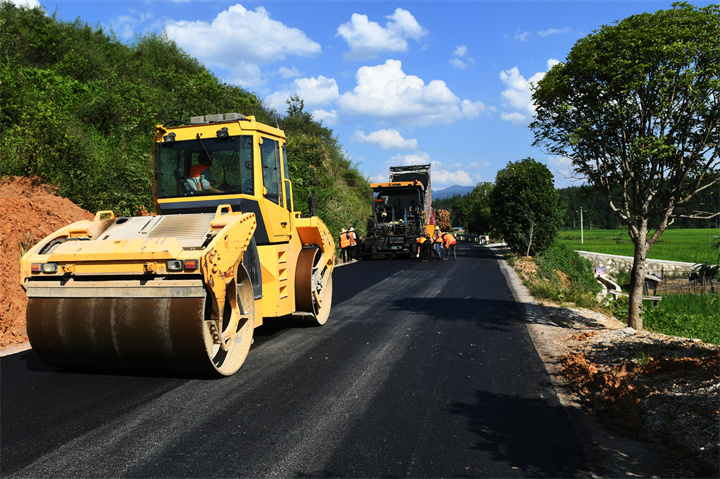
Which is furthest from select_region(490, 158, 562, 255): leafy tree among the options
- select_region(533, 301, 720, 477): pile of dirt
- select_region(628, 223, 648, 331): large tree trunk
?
select_region(533, 301, 720, 477): pile of dirt

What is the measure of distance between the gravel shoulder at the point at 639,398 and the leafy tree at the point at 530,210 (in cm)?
1691

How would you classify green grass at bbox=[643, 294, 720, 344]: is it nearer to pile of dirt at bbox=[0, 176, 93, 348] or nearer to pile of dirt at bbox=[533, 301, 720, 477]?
pile of dirt at bbox=[533, 301, 720, 477]

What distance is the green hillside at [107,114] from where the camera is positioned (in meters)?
12.8

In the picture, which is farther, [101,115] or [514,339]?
[101,115]

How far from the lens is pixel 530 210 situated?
2422 cm

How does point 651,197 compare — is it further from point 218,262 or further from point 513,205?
point 513,205

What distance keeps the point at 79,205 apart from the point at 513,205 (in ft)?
61.9

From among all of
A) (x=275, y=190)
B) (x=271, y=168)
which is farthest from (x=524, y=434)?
(x=271, y=168)

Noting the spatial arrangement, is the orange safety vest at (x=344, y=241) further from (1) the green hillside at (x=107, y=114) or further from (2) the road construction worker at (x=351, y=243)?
(1) the green hillside at (x=107, y=114)

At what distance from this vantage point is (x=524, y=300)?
1158 cm

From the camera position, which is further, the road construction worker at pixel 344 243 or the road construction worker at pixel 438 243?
the road construction worker at pixel 438 243

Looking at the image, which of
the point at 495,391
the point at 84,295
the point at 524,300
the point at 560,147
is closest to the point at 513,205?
the point at 524,300

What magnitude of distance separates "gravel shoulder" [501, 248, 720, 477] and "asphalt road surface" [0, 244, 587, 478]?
0.24 meters

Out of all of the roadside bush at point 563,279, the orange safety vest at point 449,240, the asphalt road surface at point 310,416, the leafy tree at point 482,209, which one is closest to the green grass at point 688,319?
the roadside bush at point 563,279
